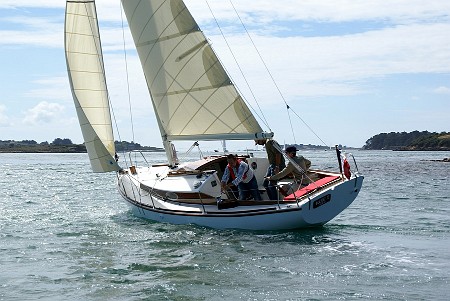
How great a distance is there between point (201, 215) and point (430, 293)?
26.6 feet

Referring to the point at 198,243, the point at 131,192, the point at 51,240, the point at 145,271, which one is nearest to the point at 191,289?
the point at 145,271

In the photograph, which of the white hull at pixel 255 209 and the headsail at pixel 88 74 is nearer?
the white hull at pixel 255 209

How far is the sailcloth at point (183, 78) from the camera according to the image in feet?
70.2

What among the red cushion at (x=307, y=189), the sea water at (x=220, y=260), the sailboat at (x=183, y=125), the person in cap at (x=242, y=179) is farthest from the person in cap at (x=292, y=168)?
the sea water at (x=220, y=260)

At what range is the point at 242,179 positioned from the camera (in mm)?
19797

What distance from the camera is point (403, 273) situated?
14484mm

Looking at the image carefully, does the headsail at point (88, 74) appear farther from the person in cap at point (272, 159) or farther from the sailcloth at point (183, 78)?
the person in cap at point (272, 159)

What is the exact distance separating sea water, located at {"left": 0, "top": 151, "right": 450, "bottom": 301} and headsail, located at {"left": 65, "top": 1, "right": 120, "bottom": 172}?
3.16 meters

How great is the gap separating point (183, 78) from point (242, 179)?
4.65 meters

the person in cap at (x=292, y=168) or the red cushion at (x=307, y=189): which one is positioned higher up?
the person in cap at (x=292, y=168)

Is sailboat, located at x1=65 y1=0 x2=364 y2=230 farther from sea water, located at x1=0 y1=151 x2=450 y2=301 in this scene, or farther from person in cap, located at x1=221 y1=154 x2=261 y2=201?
sea water, located at x1=0 y1=151 x2=450 y2=301

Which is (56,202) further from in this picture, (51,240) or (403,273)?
(403,273)

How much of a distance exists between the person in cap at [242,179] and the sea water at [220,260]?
5.06ft

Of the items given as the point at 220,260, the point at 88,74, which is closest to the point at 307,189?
the point at 220,260
